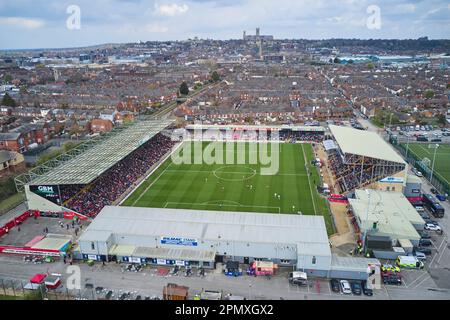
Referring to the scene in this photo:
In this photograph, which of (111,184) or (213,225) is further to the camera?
(111,184)

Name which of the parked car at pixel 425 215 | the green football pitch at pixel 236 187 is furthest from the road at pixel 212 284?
the parked car at pixel 425 215

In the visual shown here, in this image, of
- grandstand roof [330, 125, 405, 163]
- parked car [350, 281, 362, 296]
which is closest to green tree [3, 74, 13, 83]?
grandstand roof [330, 125, 405, 163]

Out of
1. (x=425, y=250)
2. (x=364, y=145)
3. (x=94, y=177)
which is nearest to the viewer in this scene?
(x=425, y=250)

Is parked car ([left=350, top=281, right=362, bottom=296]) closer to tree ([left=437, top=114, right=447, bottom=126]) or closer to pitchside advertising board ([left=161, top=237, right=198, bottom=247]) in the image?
pitchside advertising board ([left=161, top=237, right=198, bottom=247])

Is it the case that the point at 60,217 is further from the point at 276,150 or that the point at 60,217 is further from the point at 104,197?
the point at 276,150

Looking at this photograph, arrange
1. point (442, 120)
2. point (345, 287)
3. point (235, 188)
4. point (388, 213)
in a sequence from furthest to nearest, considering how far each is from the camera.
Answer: point (442, 120) < point (235, 188) < point (388, 213) < point (345, 287)

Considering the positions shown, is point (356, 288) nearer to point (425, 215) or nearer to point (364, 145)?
point (425, 215)

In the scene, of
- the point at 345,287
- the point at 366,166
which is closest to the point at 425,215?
the point at 366,166
